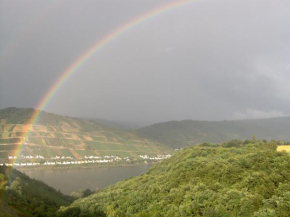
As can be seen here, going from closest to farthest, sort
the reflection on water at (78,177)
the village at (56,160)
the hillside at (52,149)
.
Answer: the reflection on water at (78,177) < the village at (56,160) < the hillside at (52,149)

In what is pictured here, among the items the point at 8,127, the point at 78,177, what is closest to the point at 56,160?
the point at 78,177

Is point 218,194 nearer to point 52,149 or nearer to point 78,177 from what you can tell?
point 78,177

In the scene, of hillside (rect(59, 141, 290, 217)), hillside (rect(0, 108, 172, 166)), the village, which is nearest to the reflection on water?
the village

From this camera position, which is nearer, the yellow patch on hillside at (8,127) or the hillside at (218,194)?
the hillside at (218,194)

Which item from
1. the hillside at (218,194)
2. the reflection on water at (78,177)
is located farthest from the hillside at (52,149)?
the hillside at (218,194)

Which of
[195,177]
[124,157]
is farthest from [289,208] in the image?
[124,157]

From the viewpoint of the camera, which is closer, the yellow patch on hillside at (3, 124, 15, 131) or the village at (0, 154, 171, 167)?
the village at (0, 154, 171, 167)

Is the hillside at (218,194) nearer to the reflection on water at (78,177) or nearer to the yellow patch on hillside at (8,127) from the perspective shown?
the reflection on water at (78,177)

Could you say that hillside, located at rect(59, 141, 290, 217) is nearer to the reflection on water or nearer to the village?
the reflection on water

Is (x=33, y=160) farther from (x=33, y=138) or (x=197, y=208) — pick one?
(x=197, y=208)
